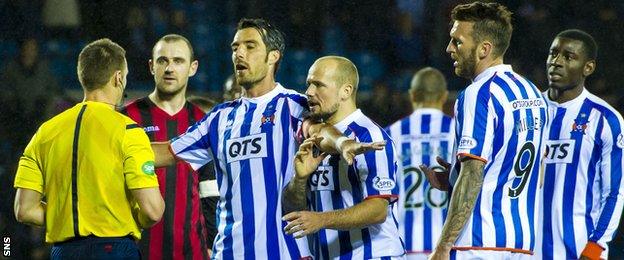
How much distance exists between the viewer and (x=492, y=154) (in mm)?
5117

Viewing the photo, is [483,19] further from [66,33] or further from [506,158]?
[66,33]

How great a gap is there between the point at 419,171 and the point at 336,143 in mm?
3751

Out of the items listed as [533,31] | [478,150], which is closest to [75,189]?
[478,150]

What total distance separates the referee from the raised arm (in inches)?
46.9

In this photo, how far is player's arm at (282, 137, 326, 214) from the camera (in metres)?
5.12

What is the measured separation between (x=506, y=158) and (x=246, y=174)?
46.0 inches

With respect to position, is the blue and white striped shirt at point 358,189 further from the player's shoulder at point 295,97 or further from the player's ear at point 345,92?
the player's shoulder at point 295,97

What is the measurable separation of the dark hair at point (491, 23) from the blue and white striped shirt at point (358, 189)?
23.2 inches

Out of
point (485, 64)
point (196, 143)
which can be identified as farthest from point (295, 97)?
point (485, 64)

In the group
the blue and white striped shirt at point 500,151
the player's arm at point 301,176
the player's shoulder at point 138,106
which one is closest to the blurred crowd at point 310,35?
the player's shoulder at point 138,106

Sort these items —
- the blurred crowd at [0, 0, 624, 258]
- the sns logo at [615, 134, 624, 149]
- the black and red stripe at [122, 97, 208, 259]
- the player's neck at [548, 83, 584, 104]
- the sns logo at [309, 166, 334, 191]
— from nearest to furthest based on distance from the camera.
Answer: the sns logo at [309, 166, 334, 191] < the sns logo at [615, 134, 624, 149] < the player's neck at [548, 83, 584, 104] < the black and red stripe at [122, 97, 208, 259] < the blurred crowd at [0, 0, 624, 258]

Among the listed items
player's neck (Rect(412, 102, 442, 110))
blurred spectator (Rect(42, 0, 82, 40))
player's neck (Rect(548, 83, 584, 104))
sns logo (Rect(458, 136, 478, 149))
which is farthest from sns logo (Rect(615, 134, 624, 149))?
blurred spectator (Rect(42, 0, 82, 40))

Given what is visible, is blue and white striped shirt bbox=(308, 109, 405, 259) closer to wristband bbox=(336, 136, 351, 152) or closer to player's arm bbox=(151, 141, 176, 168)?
wristband bbox=(336, 136, 351, 152)

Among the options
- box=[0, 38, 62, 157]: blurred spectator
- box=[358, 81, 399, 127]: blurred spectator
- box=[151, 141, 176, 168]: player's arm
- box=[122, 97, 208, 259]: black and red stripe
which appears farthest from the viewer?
box=[358, 81, 399, 127]: blurred spectator
